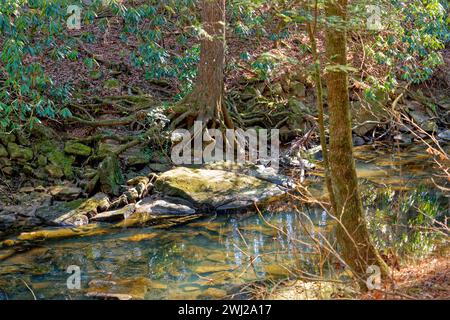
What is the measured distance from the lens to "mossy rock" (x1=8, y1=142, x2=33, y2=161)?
9.17 m

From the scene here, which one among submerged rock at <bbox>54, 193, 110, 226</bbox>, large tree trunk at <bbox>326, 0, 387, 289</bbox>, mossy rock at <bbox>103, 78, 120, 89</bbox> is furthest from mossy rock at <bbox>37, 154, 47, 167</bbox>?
large tree trunk at <bbox>326, 0, 387, 289</bbox>

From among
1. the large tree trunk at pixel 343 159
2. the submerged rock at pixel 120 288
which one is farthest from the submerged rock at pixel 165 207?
the large tree trunk at pixel 343 159

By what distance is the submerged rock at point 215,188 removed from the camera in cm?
869

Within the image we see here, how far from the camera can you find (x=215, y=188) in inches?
350

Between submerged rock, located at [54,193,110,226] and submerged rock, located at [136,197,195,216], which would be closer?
submerged rock, located at [54,193,110,226]

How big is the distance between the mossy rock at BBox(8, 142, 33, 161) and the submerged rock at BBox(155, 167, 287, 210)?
2.27 m

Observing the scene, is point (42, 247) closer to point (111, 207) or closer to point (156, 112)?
point (111, 207)

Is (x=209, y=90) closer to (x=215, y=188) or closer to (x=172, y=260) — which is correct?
(x=215, y=188)

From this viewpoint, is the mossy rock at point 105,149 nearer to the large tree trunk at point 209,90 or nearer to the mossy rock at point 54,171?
the mossy rock at point 54,171

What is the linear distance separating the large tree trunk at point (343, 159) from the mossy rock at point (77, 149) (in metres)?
6.01

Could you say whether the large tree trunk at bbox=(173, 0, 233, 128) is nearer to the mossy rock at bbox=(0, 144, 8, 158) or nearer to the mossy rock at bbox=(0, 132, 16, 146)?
the mossy rock at bbox=(0, 132, 16, 146)

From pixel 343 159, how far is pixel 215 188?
4357 mm

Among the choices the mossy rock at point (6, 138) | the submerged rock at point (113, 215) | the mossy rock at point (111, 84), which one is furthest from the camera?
the mossy rock at point (111, 84)
